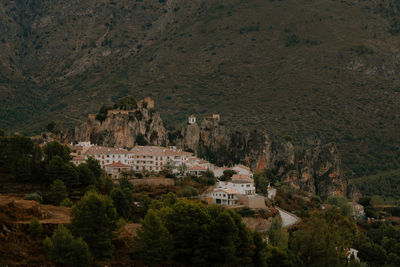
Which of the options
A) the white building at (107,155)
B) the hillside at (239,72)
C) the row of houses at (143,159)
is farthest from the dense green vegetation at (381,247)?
the hillside at (239,72)

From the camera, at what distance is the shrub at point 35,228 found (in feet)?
139

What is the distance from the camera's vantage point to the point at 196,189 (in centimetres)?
7419

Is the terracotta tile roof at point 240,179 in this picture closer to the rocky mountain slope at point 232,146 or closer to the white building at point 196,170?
the white building at point 196,170

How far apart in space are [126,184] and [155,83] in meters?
103

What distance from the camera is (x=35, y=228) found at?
42.5m

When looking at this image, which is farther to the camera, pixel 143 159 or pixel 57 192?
pixel 143 159

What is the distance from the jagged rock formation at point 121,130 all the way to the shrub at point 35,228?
169 ft

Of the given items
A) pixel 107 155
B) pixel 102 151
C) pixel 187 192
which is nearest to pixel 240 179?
pixel 187 192

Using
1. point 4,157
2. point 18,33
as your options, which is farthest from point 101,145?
point 18,33

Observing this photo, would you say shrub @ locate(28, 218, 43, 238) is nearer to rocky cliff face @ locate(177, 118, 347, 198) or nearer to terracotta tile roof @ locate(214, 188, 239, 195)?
terracotta tile roof @ locate(214, 188, 239, 195)

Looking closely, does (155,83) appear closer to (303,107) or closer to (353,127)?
(303,107)

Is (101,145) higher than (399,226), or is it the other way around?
(101,145)

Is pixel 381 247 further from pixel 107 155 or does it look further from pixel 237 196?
pixel 107 155

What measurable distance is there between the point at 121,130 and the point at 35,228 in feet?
176
